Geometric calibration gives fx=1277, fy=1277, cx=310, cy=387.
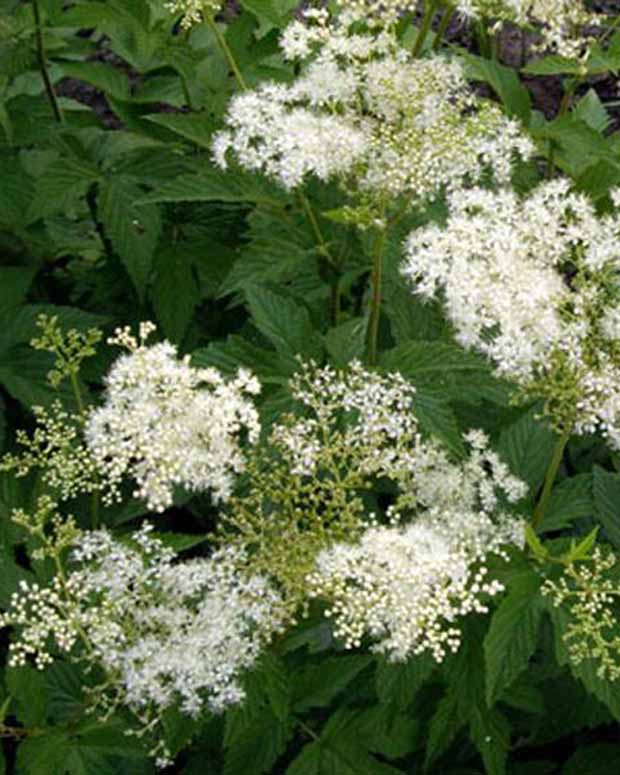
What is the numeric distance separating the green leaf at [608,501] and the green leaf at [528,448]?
18cm

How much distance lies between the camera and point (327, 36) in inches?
163

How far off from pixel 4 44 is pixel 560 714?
337 centimetres

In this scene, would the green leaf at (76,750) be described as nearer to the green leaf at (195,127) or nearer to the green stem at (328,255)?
the green stem at (328,255)

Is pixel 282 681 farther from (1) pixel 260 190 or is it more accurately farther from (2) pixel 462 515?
(1) pixel 260 190

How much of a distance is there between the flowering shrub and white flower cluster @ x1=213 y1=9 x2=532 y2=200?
0.01 m

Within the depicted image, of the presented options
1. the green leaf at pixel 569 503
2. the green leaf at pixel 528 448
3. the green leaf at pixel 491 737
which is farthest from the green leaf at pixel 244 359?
the green leaf at pixel 491 737

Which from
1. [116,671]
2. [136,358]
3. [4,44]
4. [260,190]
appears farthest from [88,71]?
[116,671]

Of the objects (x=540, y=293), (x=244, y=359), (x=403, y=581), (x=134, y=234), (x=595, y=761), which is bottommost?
(x=595, y=761)

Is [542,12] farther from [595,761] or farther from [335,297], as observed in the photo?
[595,761]

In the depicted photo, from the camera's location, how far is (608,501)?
4.23 metres

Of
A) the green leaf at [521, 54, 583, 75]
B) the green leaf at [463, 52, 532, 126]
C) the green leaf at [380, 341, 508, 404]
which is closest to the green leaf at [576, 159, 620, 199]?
the green leaf at [521, 54, 583, 75]

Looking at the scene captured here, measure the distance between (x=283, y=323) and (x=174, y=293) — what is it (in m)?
1.04

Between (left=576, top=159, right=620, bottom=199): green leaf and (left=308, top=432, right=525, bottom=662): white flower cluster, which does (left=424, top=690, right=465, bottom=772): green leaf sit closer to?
(left=308, top=432, right=525, bottom=662): white flower cluster

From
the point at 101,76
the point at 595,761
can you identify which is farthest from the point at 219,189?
the point at 595,761
